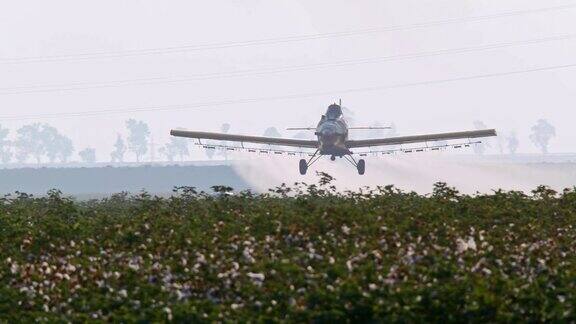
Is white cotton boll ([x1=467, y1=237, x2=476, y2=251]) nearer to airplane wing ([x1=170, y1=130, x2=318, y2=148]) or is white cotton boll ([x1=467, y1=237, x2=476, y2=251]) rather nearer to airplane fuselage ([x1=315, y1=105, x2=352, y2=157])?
airplane fuselage ([x1=315, y1=105, x2=352, y2=157])

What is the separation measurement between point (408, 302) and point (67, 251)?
24.7ft

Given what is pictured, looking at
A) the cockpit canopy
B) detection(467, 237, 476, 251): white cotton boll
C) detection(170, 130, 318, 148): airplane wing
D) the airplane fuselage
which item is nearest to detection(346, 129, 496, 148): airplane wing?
the airplane fuselage

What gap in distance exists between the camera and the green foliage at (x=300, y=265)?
52.3 feet

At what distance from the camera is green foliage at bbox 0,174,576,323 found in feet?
52.3

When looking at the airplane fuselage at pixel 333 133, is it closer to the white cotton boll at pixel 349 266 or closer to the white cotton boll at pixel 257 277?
the white cotton boll at pixel 349 266

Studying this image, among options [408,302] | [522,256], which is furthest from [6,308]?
[522,256]

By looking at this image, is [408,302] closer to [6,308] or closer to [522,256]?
[522,256]

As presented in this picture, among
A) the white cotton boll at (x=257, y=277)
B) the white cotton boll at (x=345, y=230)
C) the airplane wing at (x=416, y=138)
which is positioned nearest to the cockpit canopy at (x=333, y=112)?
the airplane wing at (x=416, y=138)

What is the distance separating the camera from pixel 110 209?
32.9m

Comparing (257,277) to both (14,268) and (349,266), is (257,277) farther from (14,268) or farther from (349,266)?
(14,268)

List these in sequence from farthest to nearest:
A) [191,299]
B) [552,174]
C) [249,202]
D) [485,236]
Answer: [552,174] < [249,202] < [485,236] < [191,299]

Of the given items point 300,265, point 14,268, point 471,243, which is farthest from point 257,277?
point 471,243

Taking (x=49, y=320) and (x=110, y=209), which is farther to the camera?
(x=110, y=209)

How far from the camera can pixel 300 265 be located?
18656 mm
